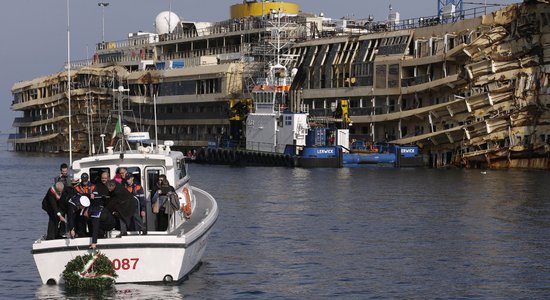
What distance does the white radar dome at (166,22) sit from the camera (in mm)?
151125

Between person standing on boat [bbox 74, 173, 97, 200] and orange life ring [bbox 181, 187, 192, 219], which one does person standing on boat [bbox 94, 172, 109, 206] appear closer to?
person standing on boat [bbox 74, 173, 97, 200]

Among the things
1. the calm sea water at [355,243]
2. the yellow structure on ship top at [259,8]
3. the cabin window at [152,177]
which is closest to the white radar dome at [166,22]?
the yellow structure on ship top at [259,8]

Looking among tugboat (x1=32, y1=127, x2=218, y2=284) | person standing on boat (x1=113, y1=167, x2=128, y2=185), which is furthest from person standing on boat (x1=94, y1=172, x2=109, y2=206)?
tugboat (x1=32, y1=127, x2=218, y2=284)

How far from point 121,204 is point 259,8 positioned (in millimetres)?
109281

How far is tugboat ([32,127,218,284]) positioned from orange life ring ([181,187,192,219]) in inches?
25.3

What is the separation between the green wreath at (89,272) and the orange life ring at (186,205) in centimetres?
500

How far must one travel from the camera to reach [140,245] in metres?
26.9

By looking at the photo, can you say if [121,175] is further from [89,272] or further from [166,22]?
[166,22]

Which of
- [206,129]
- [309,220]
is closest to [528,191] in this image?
[309,220]

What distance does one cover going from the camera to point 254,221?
46031 mm

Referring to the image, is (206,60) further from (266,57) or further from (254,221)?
(254,221)

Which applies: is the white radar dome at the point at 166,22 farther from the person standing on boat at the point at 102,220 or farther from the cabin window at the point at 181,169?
the person standing on boat at the point at 102,220

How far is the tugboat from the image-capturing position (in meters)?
26.9

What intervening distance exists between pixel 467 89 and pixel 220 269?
62969 millimetres
